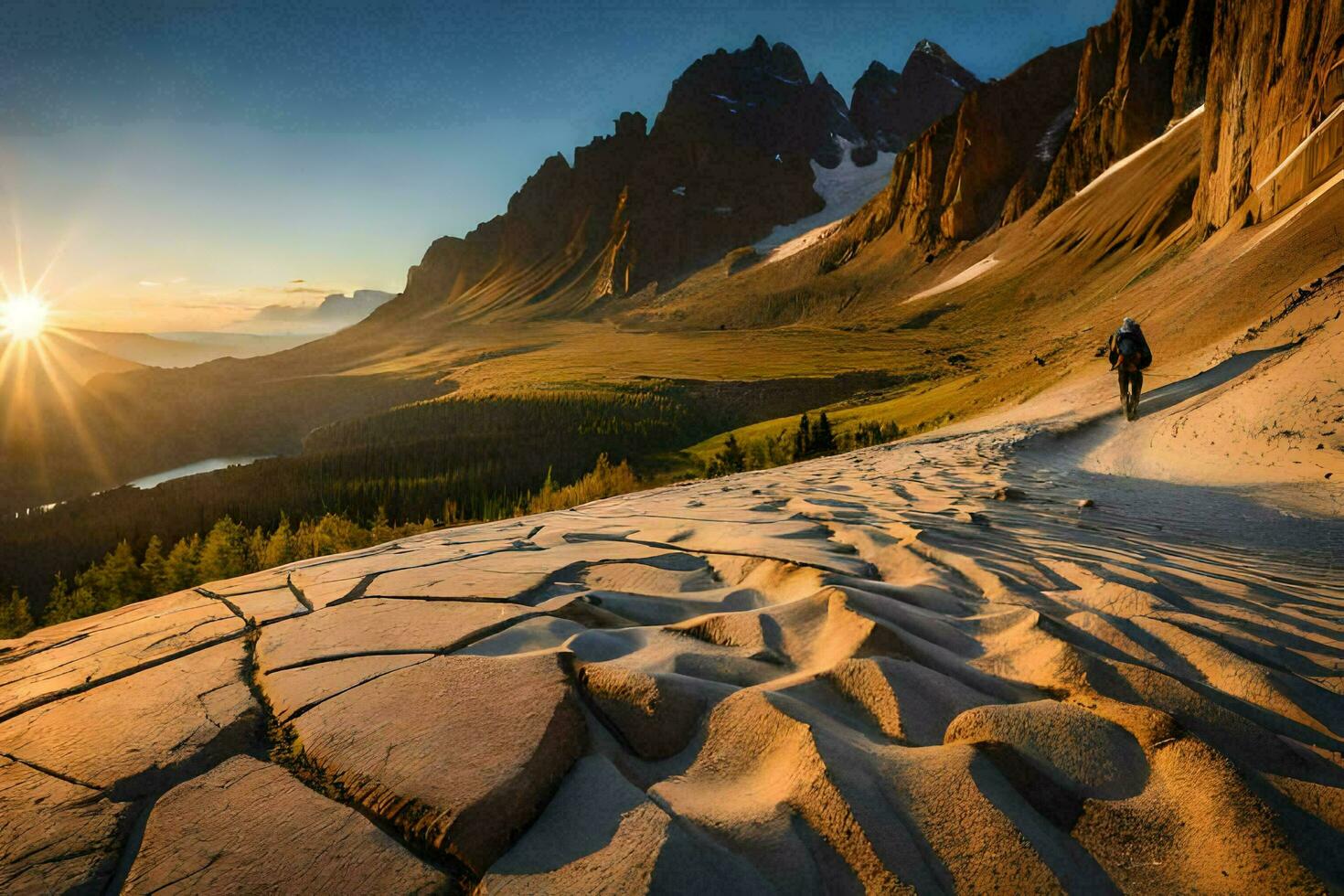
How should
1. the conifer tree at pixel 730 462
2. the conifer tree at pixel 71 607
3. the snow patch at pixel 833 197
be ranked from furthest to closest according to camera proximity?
the snow patch at pixel 833 197, the conifer tree at pixel 730 462, the conifer tree at pixel 71 607

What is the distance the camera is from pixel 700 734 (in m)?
1.60

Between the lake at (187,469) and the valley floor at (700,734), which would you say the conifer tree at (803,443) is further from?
the lake at (187,469)

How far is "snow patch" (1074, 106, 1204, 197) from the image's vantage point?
53.8 meters

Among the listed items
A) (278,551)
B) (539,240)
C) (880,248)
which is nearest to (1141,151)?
(880,248)

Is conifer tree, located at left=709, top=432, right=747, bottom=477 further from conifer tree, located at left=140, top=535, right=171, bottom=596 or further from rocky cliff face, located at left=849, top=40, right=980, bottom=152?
rocky cliff face, located at left=849, top=40, right=980, bottom=152

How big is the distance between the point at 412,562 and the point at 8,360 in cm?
4923

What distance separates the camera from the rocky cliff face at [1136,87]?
5622 cm

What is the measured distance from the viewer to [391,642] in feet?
7.25

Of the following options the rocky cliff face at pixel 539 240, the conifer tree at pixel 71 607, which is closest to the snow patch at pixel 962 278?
the conifer tree at pixel 71 607

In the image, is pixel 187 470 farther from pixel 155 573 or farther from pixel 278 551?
pixel 278 551

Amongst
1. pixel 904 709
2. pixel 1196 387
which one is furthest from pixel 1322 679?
pixel 1196 387

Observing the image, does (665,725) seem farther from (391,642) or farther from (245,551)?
(245,551)

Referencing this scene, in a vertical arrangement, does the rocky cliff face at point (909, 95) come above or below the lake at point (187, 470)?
above

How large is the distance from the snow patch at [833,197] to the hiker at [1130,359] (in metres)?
99.5
